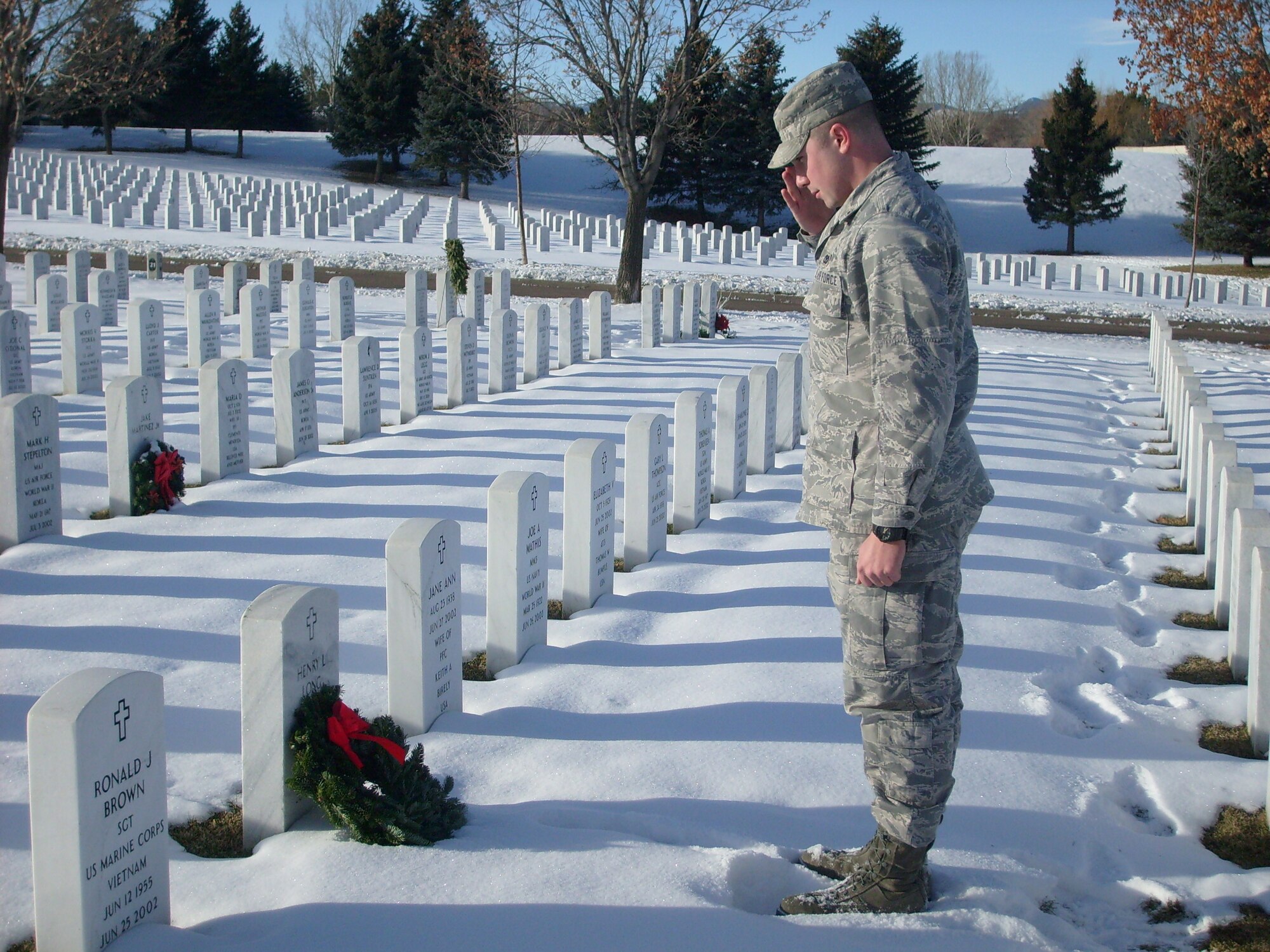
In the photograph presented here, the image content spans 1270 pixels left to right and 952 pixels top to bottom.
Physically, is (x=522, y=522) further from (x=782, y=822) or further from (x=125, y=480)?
(x=125, y=480)

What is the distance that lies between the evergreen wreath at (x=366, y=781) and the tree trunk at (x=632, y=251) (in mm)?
15724

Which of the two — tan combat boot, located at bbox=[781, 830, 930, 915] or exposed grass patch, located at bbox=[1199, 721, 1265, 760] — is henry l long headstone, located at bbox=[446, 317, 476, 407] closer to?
exposed grass patch, located at bbox=[1199, 721, 1265, 760]

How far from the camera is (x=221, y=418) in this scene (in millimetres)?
7594

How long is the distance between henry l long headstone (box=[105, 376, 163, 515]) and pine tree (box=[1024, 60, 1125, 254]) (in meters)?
40.2

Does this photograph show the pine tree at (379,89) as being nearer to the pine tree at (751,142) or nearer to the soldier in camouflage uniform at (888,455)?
the pine tree at (751,142)

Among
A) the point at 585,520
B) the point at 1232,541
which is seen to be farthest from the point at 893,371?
the point at 1232,541

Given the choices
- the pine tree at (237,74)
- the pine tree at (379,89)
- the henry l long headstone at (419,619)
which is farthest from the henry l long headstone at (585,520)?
the pine tree at (237,74)

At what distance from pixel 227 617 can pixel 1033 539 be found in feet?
15.0

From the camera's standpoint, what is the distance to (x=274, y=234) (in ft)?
94.2

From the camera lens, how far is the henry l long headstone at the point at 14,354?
363 inches

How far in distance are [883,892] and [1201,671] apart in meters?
2.73

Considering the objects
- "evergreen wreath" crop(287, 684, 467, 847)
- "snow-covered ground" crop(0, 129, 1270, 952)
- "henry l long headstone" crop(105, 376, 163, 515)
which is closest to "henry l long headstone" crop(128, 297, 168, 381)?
"snow-covered ground" crop(0, 129, 1270, 952)

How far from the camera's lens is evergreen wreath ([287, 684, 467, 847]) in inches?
124

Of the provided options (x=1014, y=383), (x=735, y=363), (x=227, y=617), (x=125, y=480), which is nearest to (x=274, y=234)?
(x=735, y=363)
